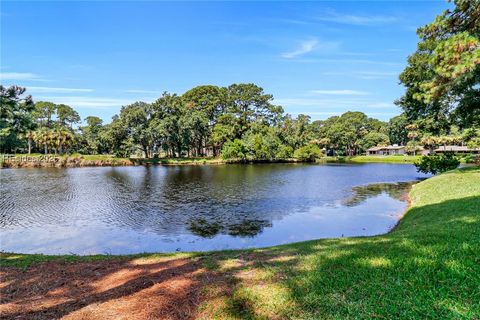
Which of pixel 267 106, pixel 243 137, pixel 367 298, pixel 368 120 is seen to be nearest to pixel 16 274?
pixel 367 298

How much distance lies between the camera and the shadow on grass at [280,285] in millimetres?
4906

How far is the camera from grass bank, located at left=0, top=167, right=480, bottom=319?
16.1 feet

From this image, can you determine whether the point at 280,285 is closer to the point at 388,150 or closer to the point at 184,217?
the point at 184,217

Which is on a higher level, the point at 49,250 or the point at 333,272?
the point at 333,272

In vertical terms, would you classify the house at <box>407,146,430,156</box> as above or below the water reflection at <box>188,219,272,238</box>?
above

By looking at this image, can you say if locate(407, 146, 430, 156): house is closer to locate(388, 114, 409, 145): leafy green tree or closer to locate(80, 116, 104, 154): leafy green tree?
locate(388, 114, 409, 145): leafy green tree

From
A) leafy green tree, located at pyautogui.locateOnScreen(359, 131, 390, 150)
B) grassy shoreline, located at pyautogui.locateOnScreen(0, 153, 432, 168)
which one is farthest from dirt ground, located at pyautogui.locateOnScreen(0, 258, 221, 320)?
leafy green tree, located at pyautogui.locateOnScreen(359, 131, 390, 150)

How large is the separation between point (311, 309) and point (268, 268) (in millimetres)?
2155

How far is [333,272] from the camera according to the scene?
20.7 ft

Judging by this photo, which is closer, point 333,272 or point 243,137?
point 333,272

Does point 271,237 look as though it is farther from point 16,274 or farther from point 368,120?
point 368,120

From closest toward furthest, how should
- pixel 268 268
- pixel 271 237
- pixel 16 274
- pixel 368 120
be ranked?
pixel 268 268 < pixel 16 274 < pixel 271 237 < pixel 368 120

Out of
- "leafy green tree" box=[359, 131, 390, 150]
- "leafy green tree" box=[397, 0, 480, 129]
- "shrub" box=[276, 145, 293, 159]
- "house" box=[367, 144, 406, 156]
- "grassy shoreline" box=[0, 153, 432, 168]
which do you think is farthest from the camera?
"leafy green tree" box=[359, 131, 390, 150]

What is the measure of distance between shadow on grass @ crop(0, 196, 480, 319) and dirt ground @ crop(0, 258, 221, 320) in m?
0.02
